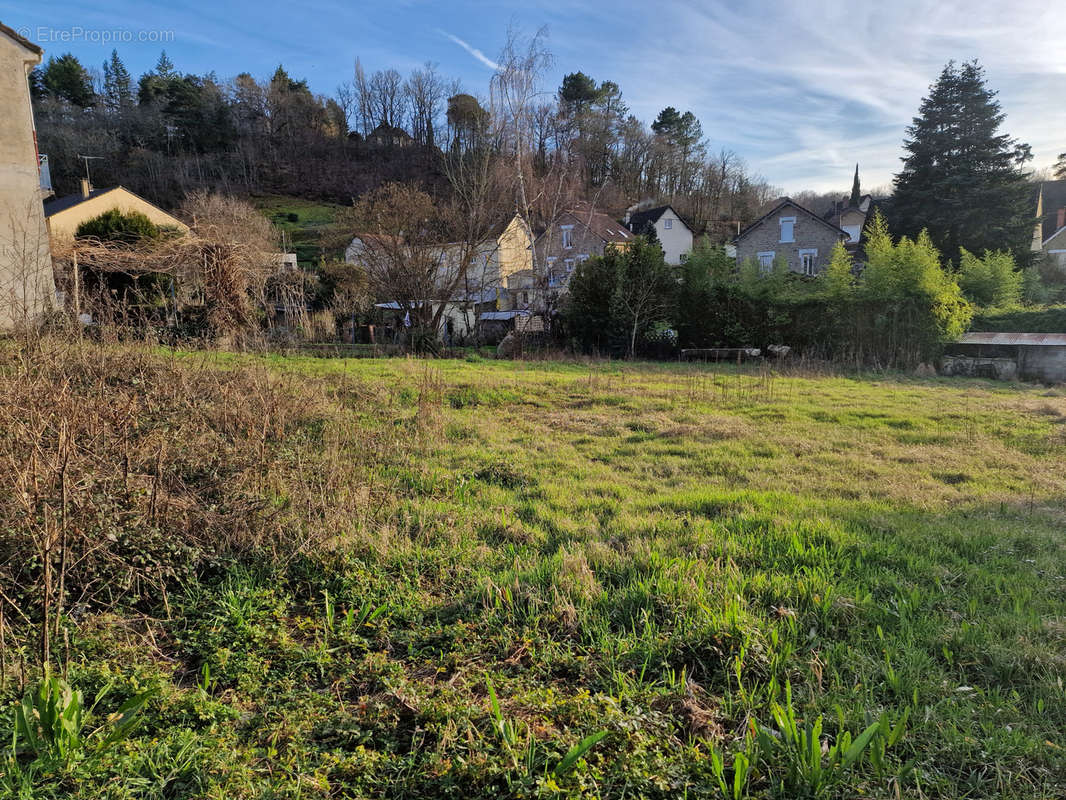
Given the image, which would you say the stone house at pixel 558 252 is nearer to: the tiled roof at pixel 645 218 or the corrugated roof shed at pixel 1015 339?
the corrugated roof shed at pixel 1015 339

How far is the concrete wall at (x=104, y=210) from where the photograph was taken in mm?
25781

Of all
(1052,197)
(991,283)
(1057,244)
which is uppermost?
(1052,197)

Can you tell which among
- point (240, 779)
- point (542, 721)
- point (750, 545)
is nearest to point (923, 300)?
point (750, 545)

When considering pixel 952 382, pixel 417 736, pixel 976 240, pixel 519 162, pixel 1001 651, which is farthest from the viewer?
pixel 976 240

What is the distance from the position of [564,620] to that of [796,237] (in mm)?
35125

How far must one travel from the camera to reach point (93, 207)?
2742 cm

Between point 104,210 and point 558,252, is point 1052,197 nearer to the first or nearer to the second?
point 558,252

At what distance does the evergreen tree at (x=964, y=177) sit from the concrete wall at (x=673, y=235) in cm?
1635

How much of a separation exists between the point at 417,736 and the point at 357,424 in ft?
16.6

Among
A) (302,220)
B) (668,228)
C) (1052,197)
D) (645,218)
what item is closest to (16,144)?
(645,218)

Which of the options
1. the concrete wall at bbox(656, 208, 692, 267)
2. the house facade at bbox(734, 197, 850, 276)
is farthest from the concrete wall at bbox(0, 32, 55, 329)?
the concrete wall at bbox(656, 208, 692, 267)

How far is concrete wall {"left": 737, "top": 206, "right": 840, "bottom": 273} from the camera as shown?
31.9 m

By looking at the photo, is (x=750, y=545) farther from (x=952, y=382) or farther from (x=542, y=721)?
(x=952, y=382)

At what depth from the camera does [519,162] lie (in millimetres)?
19828
